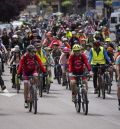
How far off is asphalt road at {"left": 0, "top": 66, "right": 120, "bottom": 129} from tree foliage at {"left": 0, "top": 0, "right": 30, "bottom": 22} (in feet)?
162

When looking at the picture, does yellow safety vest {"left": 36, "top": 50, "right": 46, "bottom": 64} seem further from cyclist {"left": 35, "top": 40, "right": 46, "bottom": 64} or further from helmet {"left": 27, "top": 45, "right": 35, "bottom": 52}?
helmet {"left": 27, "top": 45, "right": 35, "bottom": 52}

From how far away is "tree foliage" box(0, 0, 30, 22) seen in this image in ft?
253

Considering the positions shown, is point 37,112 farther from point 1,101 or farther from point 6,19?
point 6,19

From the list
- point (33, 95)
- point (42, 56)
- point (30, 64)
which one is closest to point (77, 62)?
point (30, 64)

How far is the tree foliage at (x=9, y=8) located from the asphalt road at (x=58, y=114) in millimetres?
49365

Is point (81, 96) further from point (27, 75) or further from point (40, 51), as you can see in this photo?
point (40, 51)

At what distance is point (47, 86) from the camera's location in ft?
90.5

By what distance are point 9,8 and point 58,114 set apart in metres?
56.6

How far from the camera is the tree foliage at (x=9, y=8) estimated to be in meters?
77.1

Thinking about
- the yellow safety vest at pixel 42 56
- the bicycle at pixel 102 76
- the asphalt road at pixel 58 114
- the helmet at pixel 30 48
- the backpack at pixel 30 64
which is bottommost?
the asphalt road at pixel 58 114

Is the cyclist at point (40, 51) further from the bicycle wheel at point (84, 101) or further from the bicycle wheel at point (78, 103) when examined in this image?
the bicycle wheel at point (84, 101)

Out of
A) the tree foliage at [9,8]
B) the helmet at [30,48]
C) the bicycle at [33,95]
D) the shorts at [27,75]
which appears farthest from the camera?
the tree foliage at [9,8]

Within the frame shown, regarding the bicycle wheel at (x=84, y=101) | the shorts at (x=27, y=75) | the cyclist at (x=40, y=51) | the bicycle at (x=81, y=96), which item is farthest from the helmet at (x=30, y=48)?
the cyclist at (x=40, y=51)

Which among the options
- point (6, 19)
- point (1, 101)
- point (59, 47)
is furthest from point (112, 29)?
point (1, 101)
